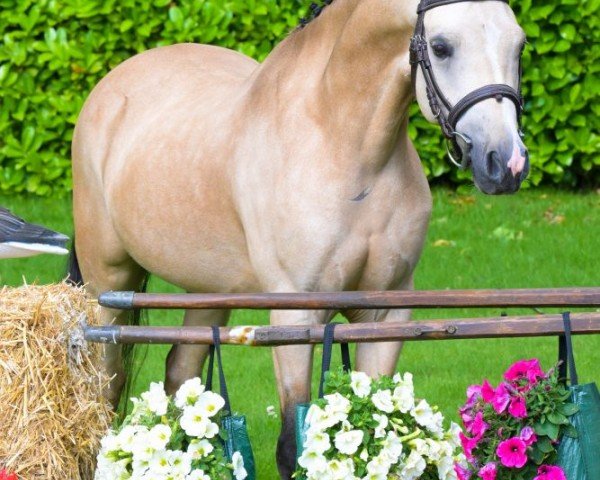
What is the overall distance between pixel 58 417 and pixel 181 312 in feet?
14.0

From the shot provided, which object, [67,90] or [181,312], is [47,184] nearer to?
[67,90]

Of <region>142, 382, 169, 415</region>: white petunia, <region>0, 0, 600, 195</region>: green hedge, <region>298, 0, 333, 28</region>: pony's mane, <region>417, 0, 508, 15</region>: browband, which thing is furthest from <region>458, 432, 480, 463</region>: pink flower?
<region>0, 0, 600, 195</region>: green hedge

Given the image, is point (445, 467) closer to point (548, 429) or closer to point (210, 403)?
point (548, 429)

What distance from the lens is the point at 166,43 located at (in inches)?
386

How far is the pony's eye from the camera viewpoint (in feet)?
12.1

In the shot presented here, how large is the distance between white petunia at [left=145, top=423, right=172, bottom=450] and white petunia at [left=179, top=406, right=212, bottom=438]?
45mm

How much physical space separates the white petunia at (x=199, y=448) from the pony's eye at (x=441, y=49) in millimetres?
1352

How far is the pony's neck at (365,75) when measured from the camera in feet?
13.0

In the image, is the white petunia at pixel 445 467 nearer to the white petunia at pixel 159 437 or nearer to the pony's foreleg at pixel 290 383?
the white petunia at pixel 159 437

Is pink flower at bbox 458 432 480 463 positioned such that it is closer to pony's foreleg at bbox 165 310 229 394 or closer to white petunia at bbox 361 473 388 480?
white petunia at bbox 361 473 388 480

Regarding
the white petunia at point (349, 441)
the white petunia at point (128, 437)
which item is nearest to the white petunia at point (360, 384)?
the white petunia at point (349, 441)

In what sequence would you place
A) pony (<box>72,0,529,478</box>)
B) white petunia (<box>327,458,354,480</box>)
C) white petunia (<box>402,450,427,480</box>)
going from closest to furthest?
white petunia (<box>327,458,354,480</box>), white petunia (<box>402,450,427,480</box>), pony (<box>72,0,529,478</box>)

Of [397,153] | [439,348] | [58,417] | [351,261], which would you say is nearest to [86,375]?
[58,417]

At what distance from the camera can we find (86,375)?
3.89 meters
